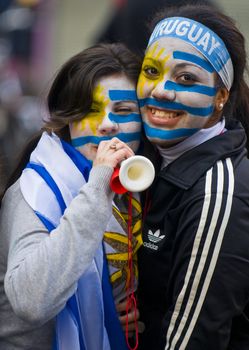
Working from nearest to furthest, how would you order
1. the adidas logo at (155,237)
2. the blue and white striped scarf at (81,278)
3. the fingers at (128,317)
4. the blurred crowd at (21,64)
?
1. the blue and white striped scarf at (81,278)
2. the adidas logo at (155,237)
3. the fingers at (128,317)
4. the blurred crowd at (21,64)

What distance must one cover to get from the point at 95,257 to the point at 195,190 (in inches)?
16.3

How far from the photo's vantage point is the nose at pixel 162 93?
2637 millimetres

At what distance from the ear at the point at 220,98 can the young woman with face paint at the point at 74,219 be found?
30cm

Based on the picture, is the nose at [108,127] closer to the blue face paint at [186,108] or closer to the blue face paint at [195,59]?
the blue face paint at [186,108]

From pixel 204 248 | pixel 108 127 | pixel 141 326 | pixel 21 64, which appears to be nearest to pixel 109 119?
pixel 108 127

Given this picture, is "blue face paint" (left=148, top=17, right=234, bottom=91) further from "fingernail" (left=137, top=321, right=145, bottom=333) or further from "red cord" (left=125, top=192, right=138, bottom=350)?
"fingernail" (left=137, top=321, right=145, bottom=333)

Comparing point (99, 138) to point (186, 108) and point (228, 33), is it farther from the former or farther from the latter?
point (228, 33)

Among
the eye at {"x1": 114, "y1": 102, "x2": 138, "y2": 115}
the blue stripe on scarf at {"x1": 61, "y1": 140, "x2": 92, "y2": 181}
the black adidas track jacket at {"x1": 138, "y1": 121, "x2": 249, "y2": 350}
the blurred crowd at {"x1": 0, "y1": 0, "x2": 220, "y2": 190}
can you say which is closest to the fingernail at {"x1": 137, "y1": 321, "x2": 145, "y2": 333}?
the black adidas track jacket at {"x1": 138, "y1": 121, "x2": 249, "y2": 350}

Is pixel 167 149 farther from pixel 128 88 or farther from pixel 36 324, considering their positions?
pixel 36 324

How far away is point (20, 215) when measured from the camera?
2.53m

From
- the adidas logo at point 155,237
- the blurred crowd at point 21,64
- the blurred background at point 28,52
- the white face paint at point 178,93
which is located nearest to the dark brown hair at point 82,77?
the white face paint at point 178,93

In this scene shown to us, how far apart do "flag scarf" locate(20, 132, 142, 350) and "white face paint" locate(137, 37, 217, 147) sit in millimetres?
305

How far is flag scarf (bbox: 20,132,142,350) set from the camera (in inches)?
99.6

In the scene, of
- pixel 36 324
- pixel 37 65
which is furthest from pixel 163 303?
pixel 37 65
